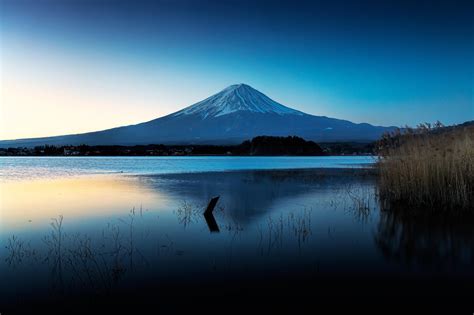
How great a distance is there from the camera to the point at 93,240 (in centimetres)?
738

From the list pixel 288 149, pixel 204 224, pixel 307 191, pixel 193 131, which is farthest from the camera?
pixel 193 131

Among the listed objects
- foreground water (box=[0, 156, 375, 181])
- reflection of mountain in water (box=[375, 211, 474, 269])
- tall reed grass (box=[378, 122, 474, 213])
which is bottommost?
reflection of mountain in water (box=[375, 211, 474, 269])

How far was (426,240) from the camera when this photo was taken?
718 cm

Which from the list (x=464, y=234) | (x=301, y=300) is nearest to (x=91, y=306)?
(x=301, y=300)

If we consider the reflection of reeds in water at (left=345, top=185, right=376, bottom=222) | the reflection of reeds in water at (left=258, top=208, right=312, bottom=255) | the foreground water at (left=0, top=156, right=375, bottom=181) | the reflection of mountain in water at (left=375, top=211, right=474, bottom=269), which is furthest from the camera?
the foreground water at (left=0, top=156, right=375, bottom=181)

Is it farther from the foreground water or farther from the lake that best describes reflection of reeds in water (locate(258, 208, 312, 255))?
the foreground water

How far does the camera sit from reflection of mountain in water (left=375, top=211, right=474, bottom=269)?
601 cm

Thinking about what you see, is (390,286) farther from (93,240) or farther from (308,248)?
(93,240)

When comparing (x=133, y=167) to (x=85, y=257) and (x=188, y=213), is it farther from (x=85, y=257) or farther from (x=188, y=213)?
(x=85, y=257)

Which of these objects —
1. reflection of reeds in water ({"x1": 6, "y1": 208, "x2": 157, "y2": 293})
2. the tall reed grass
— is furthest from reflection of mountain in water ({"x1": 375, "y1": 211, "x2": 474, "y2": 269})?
reflection of reeds in water ({"x1": 6, "y1": 208, "x2": 157, "y2": 293})

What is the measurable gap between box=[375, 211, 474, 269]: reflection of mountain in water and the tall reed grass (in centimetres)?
116

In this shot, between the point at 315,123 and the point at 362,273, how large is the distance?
584ft

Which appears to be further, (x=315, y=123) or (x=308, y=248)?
(x=315, y=123)

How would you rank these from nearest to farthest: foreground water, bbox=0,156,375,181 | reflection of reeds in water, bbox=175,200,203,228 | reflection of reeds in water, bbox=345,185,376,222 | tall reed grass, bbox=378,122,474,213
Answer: reflection of reeds in water, bbox=175,200,203,228
tall reed grass, bbox=378,122,474,213
reflection of reeds in water, bbox=345,185,376,222
foreground water, bbox=0,156,375,181
